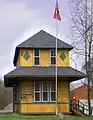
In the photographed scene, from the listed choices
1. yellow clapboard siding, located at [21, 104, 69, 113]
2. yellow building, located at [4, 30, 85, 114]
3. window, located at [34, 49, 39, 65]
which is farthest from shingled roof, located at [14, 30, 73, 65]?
yellow clapboard siding, located at [21, 104, 69, 113]

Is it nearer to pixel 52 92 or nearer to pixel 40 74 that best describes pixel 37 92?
pixel 52 92

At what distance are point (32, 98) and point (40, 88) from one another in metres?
1.19

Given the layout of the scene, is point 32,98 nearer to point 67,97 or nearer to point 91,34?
point 67,97

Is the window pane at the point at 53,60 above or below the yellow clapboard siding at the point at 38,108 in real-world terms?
above

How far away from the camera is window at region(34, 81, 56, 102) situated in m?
32.5

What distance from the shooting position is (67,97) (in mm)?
32781

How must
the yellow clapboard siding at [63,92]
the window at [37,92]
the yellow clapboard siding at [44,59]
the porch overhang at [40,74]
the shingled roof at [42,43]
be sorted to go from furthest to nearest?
the shingled roof at [42,43] → the yellow clapboard siding at [44,59] → the yellow clapboard siding at [63,92] → the window at [37,92] → the porch overhang at [40,74]

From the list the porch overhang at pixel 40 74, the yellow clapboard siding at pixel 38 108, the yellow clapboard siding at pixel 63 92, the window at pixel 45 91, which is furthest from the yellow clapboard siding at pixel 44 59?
the yellow clapboard siding at pixel 38 108

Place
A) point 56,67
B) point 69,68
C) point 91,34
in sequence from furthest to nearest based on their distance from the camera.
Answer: point 91,34, point 69,68, point 56,67

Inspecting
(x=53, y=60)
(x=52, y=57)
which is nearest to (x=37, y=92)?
(x=53, y=60)

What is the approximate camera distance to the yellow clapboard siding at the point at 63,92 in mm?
32688

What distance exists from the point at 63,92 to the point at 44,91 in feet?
5.84

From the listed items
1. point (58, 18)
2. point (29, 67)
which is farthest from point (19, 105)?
point (58, 18)

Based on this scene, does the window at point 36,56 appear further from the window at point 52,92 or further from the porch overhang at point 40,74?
the window at point 52,92
